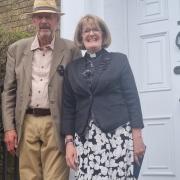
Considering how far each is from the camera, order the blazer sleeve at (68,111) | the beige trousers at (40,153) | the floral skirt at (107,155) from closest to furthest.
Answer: the floral skirt at (107,155) → the blazer sleeve at (68,111) → the beige trousers at (40,153)

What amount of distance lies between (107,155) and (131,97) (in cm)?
49

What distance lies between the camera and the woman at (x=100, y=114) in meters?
3.59

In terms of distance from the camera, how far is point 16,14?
6.84 m

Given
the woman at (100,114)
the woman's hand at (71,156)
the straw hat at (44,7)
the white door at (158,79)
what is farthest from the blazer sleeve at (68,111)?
the white door at (158,79)

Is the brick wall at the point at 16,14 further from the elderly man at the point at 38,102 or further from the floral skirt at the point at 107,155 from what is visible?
the floral skirt at the point at 107,155

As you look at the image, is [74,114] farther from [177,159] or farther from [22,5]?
[22,5]

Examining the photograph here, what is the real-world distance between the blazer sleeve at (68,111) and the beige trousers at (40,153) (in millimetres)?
140

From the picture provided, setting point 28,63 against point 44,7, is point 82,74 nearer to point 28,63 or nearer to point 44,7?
point 28,63

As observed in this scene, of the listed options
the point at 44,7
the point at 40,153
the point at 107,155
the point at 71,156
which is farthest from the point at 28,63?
the point at 107,155

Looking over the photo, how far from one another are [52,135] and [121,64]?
2.67ft

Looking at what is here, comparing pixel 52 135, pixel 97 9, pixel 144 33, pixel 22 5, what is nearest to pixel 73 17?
pixel 97 9

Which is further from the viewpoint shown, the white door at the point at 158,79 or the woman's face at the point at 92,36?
the white door at the point at 158,79

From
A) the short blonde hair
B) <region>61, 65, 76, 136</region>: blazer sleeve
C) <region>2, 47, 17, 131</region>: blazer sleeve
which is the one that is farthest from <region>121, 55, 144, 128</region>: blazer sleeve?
<region>2, 47, 17, 131</region>: blazer sleeve

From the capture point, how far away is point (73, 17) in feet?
18.5
